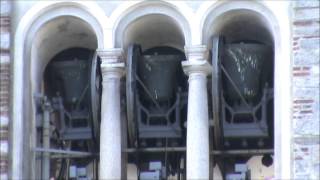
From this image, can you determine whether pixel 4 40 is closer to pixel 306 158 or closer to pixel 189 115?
pixel 189 115

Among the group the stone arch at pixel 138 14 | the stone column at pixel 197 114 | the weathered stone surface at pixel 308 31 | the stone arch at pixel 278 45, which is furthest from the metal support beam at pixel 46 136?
the weathered stone surface at pixel 308 31

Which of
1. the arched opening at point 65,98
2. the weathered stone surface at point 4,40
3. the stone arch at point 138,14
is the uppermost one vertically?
the stone arch at point 138,14

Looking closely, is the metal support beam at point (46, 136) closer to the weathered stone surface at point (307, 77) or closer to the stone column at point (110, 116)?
the stone column at point (110, 116)

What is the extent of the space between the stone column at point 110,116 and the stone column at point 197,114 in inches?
36.6

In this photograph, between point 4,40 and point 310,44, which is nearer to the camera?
point 310,44

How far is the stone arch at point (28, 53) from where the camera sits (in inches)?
684

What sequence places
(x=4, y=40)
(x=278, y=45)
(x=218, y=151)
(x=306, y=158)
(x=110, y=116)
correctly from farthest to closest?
(x=218, y=151) → (x=4, y=40) → (x=110, y=116) → (x=278, y=45) → (x=306, y=158)

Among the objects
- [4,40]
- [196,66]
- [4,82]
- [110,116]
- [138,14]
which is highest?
[138,14]

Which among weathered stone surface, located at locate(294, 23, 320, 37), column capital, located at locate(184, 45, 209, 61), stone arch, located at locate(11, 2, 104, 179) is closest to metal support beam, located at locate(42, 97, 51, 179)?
stone arch, located at locate(11, 2, 104, 179)

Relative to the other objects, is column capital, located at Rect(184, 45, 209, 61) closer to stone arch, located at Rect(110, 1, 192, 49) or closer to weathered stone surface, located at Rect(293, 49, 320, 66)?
stone arch, located at Rect(110, 1, 192, 49)

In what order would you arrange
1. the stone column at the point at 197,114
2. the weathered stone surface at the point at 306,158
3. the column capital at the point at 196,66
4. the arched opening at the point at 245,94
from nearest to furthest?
the weathered stone surface at the point at 306,158 → the stone column at the point at 197,114 → the column capital at the point at 196,66 → the arched opening at the point at 245,94

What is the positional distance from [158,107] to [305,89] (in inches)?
97.8

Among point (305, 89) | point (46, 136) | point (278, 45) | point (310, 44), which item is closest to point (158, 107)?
point (46, 136)

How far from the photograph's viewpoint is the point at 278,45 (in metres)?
17.0
